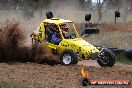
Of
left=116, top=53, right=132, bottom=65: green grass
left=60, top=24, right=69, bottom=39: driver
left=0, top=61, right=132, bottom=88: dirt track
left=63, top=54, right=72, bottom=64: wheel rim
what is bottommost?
left=116, top=53, right=132, bottom=65: green grass

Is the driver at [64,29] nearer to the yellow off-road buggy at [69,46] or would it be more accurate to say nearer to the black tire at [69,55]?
the yellow off-road buggy at [69,46]

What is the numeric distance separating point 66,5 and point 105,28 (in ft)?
107

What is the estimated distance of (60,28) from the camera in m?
18.1

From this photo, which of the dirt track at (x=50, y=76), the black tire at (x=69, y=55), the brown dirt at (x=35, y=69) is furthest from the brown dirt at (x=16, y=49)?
the dirt track at (x=50, y=76)

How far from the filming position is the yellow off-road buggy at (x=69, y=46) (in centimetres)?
1684

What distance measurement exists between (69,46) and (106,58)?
1.68 m

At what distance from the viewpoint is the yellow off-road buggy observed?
663 inches

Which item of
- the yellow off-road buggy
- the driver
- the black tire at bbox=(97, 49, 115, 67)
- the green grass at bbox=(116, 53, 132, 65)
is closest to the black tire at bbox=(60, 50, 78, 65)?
the yellow off-road buggy

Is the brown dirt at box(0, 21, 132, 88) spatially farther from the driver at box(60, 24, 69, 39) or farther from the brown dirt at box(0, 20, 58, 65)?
the driver at box(60, 24, 69, 39)

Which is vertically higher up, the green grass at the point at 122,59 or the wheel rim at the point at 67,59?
the wheel rim at the point at 67,59

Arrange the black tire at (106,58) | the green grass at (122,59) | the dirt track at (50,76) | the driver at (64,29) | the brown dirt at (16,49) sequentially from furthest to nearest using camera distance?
the green grass at (122,59)
the driver at (64,29)
the brown dirt at (16,49)
the black tire at (106,58)
the dirt track at (50,76)

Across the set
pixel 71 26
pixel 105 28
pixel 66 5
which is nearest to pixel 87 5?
pixel 66 5

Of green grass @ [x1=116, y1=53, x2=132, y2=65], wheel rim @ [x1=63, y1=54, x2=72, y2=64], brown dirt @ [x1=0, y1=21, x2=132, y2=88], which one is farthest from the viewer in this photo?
green grass @ [x1=116, y1=53, x2=132, y2=65]

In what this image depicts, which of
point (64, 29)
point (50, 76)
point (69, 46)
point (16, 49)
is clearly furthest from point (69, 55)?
point (50, 76)
